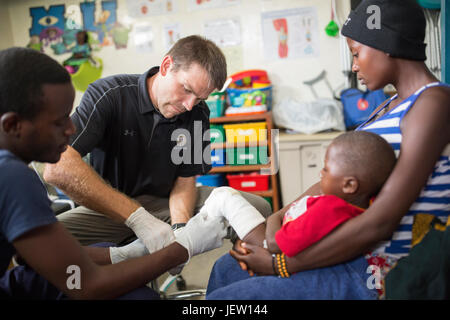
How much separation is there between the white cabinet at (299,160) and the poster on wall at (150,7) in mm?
1534

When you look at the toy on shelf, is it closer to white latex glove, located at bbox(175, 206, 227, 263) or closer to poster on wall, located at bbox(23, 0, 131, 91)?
poster on wall, located at bbox(23, 0, 131, 91)

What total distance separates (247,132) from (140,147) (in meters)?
1.37

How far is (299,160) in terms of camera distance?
291cm

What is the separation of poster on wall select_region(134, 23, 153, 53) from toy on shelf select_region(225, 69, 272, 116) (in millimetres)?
861

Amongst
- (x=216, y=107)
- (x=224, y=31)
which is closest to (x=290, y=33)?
(x=224, y=31)

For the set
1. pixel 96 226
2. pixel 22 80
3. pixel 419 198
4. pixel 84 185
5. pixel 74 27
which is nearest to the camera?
pixel 22 80

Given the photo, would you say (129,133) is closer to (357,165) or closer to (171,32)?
(357,165)

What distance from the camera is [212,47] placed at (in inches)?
59.9

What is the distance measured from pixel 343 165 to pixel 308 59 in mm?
2488

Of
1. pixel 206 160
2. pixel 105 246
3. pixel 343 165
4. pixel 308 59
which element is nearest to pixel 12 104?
pixel 105 246

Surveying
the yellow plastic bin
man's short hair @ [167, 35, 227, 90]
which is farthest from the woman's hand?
the yellow plastic bin

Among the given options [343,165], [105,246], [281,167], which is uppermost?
[343,165]

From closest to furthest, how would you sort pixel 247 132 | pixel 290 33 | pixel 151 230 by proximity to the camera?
pixel 151 230, pixel 247 132, pixel 290 33
